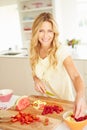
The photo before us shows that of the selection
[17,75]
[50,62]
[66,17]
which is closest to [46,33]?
[50,62]

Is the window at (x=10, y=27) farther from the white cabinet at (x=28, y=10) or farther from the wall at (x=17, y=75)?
the wall at (x=17, y=75)

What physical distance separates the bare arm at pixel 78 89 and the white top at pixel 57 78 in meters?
0.10

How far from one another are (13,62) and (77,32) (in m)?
1.17

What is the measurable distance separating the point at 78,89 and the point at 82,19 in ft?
8.28

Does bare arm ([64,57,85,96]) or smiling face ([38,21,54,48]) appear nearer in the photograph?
bare arm ([64,57,85,96])

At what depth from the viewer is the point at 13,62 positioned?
11.9 feet

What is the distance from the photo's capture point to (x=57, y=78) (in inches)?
71.9

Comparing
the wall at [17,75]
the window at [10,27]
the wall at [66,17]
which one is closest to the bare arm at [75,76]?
the wall at [17,75]

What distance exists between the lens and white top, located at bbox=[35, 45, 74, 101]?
1.81m

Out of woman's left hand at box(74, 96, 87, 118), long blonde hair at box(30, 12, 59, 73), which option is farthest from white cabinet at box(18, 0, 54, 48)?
woman's left hand at box(74, 96, 87, 118)

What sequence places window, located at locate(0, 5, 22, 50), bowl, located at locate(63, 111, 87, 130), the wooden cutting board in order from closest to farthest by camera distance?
1. bowl, located at locate(63, 111, 87, 130)
2. the wooden cutting board
3. window, located at locate(0, 5, 22, 50)

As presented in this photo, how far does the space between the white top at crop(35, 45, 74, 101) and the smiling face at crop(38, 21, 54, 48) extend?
0.11m

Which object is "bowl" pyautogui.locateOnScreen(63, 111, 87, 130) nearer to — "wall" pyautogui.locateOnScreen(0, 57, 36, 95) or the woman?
the woman

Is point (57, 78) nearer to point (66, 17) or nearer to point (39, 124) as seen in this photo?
point (39, 124)
